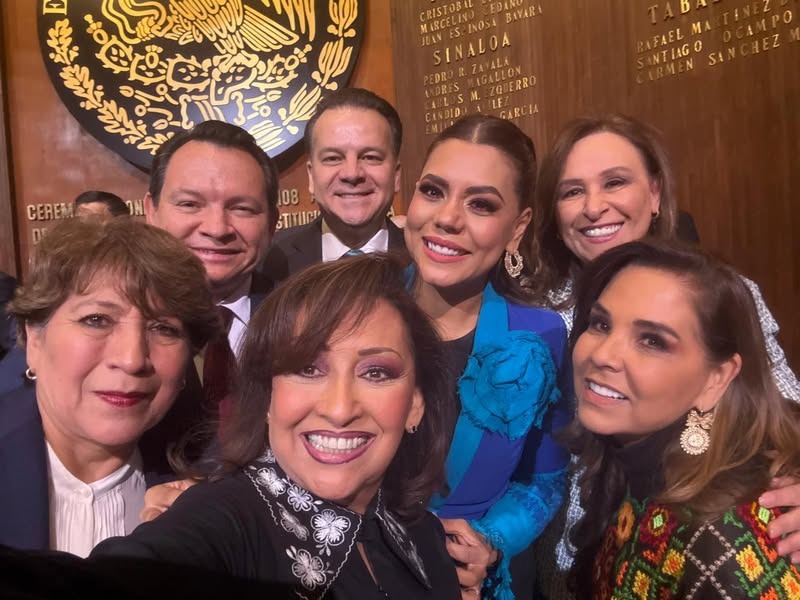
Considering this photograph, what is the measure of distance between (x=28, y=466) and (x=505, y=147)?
1.18 meters

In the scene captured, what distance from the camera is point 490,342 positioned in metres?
1.84

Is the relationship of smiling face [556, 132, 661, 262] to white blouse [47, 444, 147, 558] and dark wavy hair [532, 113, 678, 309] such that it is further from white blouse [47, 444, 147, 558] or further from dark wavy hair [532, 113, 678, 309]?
white blouse [47, 444, 147, 558]

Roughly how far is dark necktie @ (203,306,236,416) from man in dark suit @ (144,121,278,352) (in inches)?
12.2

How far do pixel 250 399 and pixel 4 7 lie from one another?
3897mm

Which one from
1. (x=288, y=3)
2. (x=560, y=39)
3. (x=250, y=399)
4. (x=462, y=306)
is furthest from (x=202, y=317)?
(x=288, y=3)

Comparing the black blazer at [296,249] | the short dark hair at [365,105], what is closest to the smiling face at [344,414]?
the black blazer at [296,249]

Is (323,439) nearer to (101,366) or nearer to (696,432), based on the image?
(101,366)

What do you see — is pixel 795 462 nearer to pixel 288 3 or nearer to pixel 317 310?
pixel 317 310

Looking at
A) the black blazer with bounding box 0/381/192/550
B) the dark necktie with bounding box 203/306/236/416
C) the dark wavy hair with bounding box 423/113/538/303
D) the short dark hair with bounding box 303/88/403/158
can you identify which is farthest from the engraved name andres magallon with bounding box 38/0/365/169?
the black blazer with bounding box 0/381/192/550

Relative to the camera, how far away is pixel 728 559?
4.32 ft

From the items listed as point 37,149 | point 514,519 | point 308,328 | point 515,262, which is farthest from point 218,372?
point 37,149

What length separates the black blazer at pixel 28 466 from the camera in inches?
51.6

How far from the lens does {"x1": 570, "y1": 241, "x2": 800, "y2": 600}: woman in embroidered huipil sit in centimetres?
144

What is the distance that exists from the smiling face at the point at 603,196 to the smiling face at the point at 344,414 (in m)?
1.10
